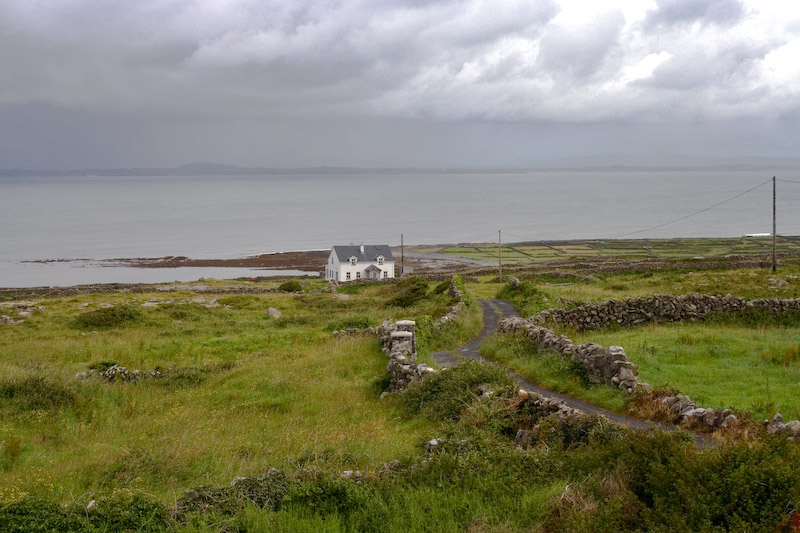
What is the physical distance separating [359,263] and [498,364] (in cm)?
6784

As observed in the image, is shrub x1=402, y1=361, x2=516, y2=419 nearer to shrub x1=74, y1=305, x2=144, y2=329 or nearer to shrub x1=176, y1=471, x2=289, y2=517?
shrub x1=176, y1=471, x2=289, y2=517

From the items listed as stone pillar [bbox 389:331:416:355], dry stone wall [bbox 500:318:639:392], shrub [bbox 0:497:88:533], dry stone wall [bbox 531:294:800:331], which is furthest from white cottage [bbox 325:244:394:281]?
shrub [bbox 0:497:88:533]

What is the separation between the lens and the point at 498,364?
18.5 m

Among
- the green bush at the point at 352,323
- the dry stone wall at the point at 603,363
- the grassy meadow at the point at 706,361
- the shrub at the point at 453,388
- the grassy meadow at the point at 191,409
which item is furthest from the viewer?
the green bush at the point at 352,323

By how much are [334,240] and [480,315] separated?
11113cm

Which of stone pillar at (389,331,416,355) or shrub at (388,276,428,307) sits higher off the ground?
stone pillar at (389,331,416,355)

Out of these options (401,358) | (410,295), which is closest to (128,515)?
(401,358)

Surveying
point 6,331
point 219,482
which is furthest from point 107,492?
point 6,331

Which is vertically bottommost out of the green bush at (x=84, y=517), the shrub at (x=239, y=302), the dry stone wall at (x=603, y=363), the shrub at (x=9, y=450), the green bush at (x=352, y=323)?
the shrub at (x=239, y=302)

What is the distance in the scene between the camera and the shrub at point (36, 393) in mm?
15367

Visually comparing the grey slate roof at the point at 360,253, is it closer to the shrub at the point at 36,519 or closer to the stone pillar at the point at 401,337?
the stone pillar at the point at 401,337

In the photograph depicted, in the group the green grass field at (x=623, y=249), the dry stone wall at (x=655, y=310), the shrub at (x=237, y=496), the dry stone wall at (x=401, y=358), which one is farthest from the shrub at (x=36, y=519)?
the green grass field at (x=623, y=249)

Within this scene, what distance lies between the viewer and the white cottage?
85.1m

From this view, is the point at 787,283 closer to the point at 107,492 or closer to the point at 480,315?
the point at 480,315
